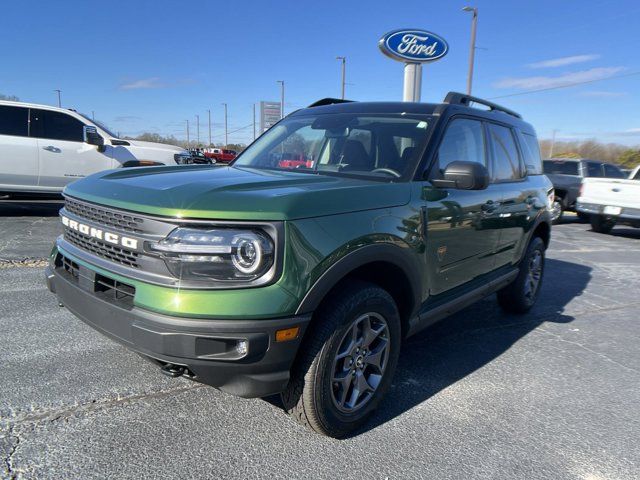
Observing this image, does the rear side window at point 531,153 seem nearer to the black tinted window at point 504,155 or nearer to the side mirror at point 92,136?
the black tinted window at point 504,155

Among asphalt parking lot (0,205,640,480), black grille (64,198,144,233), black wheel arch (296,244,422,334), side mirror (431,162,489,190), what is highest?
side mirror (431,162,489,190)

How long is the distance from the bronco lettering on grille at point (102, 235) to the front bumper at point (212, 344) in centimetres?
23

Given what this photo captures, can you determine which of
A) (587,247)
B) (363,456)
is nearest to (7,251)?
(363,456)

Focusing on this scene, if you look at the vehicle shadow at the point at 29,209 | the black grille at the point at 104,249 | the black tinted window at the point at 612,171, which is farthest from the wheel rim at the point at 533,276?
the black tinted window at the point at 612,171

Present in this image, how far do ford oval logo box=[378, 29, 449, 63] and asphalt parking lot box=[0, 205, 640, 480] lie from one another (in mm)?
9046

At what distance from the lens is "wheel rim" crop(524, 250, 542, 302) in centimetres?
502

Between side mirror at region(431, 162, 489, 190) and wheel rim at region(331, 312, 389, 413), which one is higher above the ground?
side mirror at region(431, 162, 489, 190)

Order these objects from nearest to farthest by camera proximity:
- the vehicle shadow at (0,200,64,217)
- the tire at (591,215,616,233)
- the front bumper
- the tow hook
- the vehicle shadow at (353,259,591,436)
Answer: the front bumper
the tow hook
the vehicle shadow at (353,259,591,436)
the vehicle shadow at (0,200,64,217)
the tire at (591,215,616,233)

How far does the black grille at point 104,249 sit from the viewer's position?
7.48ft

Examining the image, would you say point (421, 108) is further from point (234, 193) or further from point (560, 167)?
point (560, 167)

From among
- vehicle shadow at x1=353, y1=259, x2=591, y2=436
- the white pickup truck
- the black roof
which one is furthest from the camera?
the white pickup truck

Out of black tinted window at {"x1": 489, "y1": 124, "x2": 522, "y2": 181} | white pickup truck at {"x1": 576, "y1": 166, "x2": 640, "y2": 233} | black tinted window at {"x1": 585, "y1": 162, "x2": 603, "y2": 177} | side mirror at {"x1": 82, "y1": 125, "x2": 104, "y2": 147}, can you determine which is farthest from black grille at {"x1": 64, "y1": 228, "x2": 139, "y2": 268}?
black tinted window at {"x1": 585, "y1": 162, "x2": 603, "y2": 177}

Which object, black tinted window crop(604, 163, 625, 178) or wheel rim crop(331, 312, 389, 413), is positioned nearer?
wheel rim crop(331, 312, 389, 413)

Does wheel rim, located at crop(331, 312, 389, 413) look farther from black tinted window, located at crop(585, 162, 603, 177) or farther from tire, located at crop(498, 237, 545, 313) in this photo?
black tinted window, located at crop(585, 162, 603, 177)
